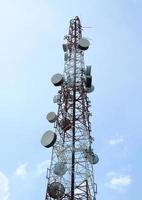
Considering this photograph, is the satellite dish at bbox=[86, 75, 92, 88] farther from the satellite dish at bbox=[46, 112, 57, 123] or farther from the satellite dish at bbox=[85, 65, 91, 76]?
the satellite dish at bbox=[46, 112, 57, 123]

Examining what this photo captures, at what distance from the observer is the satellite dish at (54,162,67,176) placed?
29109 mm

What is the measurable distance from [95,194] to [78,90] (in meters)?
7.68

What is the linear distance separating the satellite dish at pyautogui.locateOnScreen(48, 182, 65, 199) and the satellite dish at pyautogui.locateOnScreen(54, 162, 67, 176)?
0.69m

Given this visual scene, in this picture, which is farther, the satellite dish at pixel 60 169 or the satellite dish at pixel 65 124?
the satellite dish at pixel 65 124

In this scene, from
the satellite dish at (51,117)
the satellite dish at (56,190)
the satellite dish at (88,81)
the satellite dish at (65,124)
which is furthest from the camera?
the satellite dish at (88,81)

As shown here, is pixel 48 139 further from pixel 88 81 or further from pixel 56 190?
pixel 88 81

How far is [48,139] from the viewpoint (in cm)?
3059

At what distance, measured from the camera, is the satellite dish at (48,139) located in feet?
99.8

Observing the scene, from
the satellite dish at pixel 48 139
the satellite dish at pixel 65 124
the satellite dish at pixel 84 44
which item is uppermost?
the satellite dish at pixel 84 44

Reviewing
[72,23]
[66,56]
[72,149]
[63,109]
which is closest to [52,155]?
[72,149]

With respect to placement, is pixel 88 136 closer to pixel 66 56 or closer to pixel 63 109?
pixel 63 109

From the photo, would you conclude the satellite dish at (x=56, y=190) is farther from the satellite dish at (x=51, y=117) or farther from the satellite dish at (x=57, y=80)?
the satellite dish at (x=57, y=80)

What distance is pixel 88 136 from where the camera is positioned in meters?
31.3

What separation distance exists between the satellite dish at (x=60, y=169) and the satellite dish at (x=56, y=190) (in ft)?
2.27
